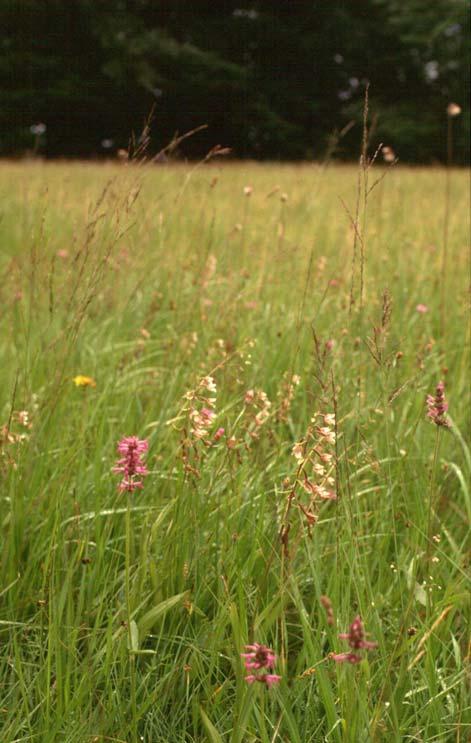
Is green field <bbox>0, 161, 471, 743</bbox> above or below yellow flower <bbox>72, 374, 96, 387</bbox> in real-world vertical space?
below

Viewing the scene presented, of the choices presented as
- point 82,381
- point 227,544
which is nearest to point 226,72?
point 82,381

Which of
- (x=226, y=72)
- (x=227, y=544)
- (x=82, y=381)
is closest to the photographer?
(x=227, y=544)

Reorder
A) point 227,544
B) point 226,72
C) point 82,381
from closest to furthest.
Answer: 1. point 227,544
2. point 82,381
3. point 226,72

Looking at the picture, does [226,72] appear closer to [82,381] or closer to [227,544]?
[82,381]

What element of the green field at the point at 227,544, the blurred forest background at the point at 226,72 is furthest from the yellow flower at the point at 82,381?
the blurred forest background at the point at 226,72

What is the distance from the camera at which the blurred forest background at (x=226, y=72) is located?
73.8 ft

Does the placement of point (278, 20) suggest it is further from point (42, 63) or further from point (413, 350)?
point (413, 350)

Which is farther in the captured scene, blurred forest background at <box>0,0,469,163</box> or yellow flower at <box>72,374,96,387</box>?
blurred forest background at <box>0,0,469,163</box>

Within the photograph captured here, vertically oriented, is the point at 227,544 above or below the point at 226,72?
below

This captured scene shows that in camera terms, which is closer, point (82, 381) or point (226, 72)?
point (82, 381)

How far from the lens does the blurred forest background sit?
73.8ft

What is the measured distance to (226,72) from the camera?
23.5 m

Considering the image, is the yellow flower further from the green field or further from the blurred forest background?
the blurred forest background

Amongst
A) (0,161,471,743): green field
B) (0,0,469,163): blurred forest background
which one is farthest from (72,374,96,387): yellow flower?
(0,0,469,163): blurred forest background
